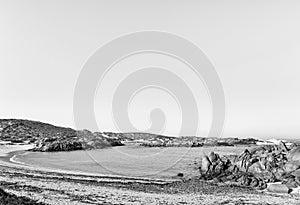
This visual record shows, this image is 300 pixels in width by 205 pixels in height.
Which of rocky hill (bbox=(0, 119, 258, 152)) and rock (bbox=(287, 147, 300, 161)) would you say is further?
rocky hill (bbox=(0, 119, 258, 152))

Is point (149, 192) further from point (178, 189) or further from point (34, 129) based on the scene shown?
point (34, 129)

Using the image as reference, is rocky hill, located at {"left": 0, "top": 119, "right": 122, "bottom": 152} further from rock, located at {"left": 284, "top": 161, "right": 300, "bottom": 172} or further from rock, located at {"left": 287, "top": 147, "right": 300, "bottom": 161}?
rock, located at {"left": 284, "top": 161, "right": 300, "bottom": 172}

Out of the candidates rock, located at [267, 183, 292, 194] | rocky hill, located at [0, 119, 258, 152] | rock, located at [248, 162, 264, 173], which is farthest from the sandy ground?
rocky hill, located at [0, 119, 258, 152]

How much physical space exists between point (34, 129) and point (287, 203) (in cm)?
13537

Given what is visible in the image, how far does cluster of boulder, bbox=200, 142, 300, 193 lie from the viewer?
1073 inches

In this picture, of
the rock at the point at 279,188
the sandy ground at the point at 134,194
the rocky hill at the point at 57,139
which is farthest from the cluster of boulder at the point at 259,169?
the rocky hill at the point at 57,139

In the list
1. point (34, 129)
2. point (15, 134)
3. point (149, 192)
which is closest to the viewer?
point (149, 192)

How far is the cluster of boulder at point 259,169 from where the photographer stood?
2725cm

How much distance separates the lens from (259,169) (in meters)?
31.9

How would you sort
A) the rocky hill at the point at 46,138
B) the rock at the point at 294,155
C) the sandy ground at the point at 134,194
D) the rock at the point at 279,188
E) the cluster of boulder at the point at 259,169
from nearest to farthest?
the sandy ground at the point at 134,194
the rock at the point at 279,188
the cluster of boulder at the point at 259,169
the rock at the point at 294,155
the rocky hill at the point at 46,138

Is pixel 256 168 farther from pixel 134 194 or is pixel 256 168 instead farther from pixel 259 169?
pixel 134 194

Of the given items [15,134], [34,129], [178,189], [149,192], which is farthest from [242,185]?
[34,129]

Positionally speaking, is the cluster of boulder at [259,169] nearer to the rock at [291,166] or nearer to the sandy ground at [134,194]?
the rock at [291,166]

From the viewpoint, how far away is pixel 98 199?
1922 centimetres
